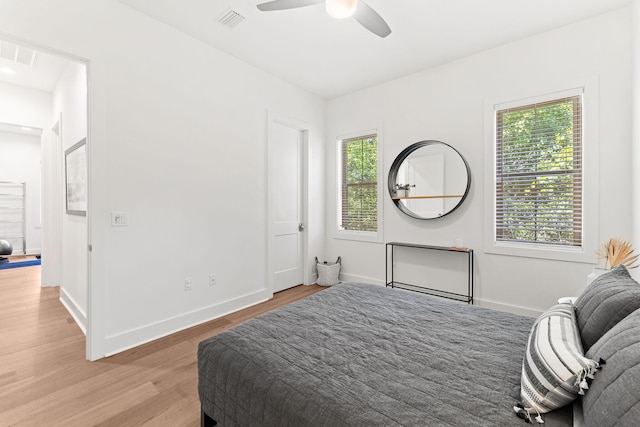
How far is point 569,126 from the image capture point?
2.77 m

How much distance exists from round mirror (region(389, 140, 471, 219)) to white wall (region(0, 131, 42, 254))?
8.00 metres

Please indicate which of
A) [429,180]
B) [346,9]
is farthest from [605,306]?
[429,180]

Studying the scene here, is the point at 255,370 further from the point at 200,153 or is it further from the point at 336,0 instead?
the point at 200,153

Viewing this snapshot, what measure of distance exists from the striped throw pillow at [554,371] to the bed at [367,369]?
0.19ft

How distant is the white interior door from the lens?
4.00m

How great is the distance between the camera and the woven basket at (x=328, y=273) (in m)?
4.33

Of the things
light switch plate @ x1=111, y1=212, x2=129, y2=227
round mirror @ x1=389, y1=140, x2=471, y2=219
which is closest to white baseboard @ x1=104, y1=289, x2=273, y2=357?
light switch plate @ x1=111, y1=212, x2=129, y2=227

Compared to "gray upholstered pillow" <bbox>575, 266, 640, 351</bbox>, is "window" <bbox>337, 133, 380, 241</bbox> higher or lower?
higher

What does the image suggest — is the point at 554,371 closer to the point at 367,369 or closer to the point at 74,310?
the point at 367,369

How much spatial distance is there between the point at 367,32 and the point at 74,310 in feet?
13.9

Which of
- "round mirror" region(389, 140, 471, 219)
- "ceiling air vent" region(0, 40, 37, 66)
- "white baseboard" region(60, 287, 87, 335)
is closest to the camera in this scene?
"white baseboard" region(60, 287, 87, 335)

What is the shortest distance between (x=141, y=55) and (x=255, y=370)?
9.14ft

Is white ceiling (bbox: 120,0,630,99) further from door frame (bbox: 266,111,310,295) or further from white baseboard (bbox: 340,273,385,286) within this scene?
white baseboard (bbox: 340,273,385,286)

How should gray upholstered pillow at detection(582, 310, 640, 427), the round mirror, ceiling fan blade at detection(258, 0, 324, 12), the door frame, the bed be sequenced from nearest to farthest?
gray upholstered pillow at detection(582, 310, 640, 427), the bed, ceiling fan blade at detection(258, 0, 324, 12), the round mirror, the door frame
